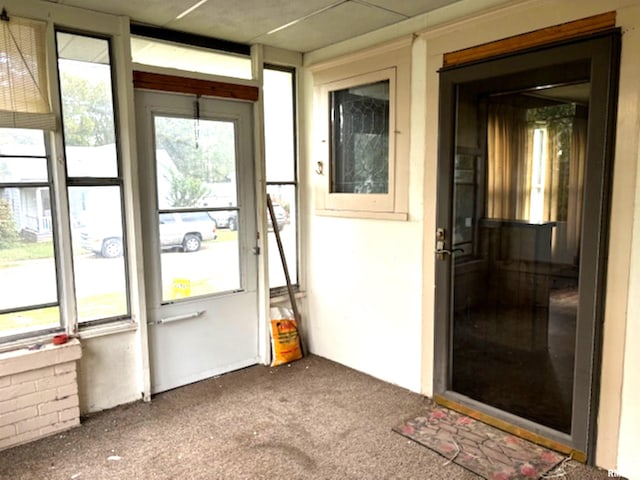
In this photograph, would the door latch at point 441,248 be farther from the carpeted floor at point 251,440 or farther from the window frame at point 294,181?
the window frame at point 294,181

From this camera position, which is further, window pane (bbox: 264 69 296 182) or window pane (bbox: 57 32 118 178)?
window pane (bbox: 264 69 296 182)

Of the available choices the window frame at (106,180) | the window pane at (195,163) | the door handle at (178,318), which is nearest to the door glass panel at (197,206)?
the window pane at (195,163)

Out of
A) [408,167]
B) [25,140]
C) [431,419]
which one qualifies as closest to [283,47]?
[408,167]

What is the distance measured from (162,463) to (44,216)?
1619 mm

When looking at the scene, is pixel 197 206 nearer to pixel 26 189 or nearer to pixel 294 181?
pixel 294 181

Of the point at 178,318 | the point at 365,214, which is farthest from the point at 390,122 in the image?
the point at 178,318

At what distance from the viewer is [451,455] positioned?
2.58 meters

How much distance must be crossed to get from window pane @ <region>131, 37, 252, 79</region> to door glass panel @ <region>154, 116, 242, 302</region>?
38 cm

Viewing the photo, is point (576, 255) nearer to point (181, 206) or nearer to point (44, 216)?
point (181, 206)

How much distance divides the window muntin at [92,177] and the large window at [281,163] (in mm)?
1196

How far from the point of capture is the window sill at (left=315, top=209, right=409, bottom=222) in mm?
3281

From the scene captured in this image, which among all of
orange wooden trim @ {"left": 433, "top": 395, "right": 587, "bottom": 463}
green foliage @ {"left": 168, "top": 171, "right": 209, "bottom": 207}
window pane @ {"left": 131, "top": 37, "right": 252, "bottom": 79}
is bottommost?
orange wooden trim @ {"left": 433, "top": 395, "right": 587, "bottom": 463}

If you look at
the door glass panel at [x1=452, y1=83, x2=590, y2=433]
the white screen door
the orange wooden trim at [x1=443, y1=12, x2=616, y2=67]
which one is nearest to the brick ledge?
the white screen door

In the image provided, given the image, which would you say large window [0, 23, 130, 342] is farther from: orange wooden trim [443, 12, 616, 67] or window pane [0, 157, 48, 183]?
orange wooden trim [443, 12, 616, 67]
